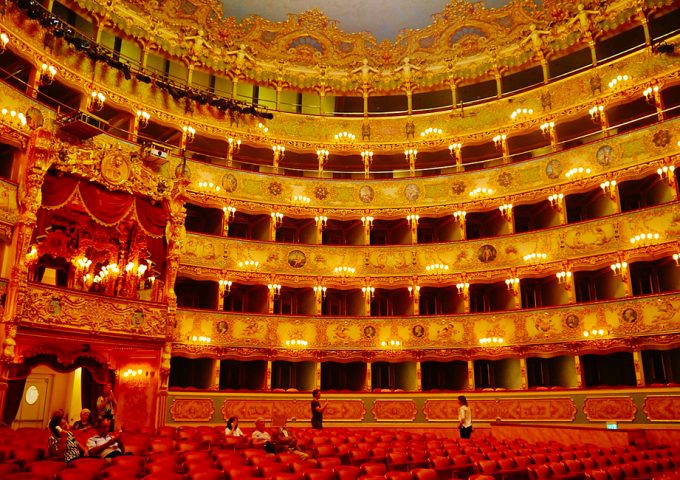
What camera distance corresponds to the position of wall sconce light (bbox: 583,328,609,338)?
57.4 feet

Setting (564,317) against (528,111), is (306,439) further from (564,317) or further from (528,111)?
(528,111)

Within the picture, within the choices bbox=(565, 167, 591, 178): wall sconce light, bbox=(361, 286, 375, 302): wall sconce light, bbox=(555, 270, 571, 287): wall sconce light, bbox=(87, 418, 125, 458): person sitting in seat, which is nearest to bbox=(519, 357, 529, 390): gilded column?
bbox=(555, 270, 571, 287): wall sconce light

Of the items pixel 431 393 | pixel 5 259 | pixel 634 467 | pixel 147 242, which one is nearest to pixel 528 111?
pixel 431 393

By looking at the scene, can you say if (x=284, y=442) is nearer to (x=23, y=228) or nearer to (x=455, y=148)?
(x=23, y=228)

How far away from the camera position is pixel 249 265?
20938mm

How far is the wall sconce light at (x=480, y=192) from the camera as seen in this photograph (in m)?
21.4

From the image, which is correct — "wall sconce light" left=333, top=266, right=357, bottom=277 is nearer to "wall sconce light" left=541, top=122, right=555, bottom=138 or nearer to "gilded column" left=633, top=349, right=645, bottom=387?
"wall sconce light" left=541, top=122, right=555, bottom=138

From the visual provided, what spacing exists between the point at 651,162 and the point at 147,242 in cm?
1642

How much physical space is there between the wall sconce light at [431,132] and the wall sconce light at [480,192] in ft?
11.0

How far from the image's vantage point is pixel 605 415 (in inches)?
653

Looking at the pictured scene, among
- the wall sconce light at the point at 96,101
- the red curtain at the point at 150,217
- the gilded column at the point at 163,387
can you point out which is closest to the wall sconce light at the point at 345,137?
the red curtain at the point at 150,217

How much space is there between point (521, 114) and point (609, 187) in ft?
16.3

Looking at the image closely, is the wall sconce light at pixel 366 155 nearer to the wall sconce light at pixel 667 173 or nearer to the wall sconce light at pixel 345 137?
the wall sconce light at pixel 345 137

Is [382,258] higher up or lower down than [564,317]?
higher up
